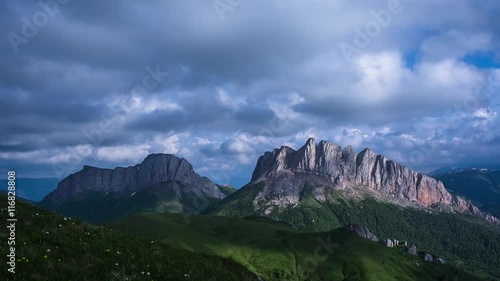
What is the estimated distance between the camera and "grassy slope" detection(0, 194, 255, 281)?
67.2ft

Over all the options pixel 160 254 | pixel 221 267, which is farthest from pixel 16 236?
pixel 221 267

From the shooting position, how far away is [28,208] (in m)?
31.6

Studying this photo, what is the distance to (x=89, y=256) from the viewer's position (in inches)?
946

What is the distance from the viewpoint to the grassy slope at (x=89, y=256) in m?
20.5

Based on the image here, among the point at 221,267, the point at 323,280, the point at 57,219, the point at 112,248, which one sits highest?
the point at 57,219

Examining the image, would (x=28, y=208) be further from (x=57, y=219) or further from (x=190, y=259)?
(x=190, y=259)

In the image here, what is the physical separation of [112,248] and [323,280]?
18798cm

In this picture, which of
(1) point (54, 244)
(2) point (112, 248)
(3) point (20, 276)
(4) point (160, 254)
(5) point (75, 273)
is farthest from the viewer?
(4) point (160, 254)

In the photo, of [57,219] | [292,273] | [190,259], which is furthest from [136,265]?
[292,273]

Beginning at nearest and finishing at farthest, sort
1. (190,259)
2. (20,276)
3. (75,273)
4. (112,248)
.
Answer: (20,276) < (75,273) < (112,248) < (190,259)

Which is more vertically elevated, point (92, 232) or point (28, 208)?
point (28, 208)

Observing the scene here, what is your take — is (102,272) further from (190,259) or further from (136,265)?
(190,259)

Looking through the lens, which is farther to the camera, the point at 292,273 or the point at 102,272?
the point at 292,273

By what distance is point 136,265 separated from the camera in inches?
1013
